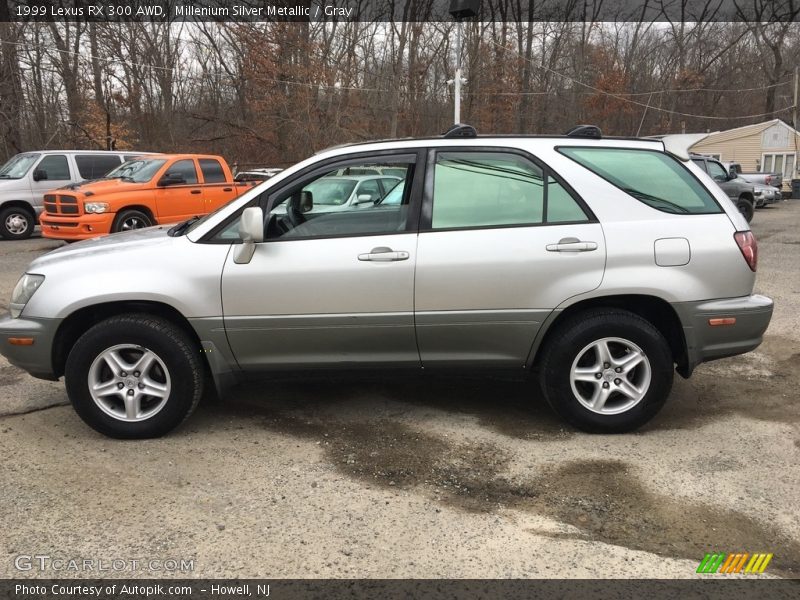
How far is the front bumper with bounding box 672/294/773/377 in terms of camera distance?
3854 mm

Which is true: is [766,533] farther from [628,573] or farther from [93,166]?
[93,166]

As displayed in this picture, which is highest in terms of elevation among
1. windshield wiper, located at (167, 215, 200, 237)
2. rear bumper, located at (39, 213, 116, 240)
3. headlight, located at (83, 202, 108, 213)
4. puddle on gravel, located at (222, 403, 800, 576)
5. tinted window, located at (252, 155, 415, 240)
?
tinted window, located at (252, 155, 415, 240)

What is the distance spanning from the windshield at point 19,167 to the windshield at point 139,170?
3.00 m

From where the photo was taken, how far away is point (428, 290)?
3.79 m

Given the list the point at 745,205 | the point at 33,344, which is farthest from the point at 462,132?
the point at 745,205

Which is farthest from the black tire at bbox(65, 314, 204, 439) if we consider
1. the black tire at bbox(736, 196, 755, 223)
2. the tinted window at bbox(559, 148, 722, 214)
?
the black tire at bbox(736, 196, 755, 223)

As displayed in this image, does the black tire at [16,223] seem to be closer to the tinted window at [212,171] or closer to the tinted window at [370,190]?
the tinted window at [212,171]

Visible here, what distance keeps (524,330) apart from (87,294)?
256 cm

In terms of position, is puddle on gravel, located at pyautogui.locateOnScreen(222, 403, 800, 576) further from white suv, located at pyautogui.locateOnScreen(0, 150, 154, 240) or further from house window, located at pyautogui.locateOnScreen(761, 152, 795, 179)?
house window, located at pyautogui.locateOnScreen(761, 152, 795, 179)

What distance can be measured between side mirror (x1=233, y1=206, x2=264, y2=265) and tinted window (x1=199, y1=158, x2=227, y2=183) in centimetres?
933

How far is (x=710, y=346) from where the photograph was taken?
3.92m

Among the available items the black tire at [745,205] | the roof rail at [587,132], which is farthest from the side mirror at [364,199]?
the black tire at [745,205]

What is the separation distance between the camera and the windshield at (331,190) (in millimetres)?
4285

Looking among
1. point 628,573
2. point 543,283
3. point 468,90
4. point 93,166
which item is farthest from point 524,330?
point 468,90
